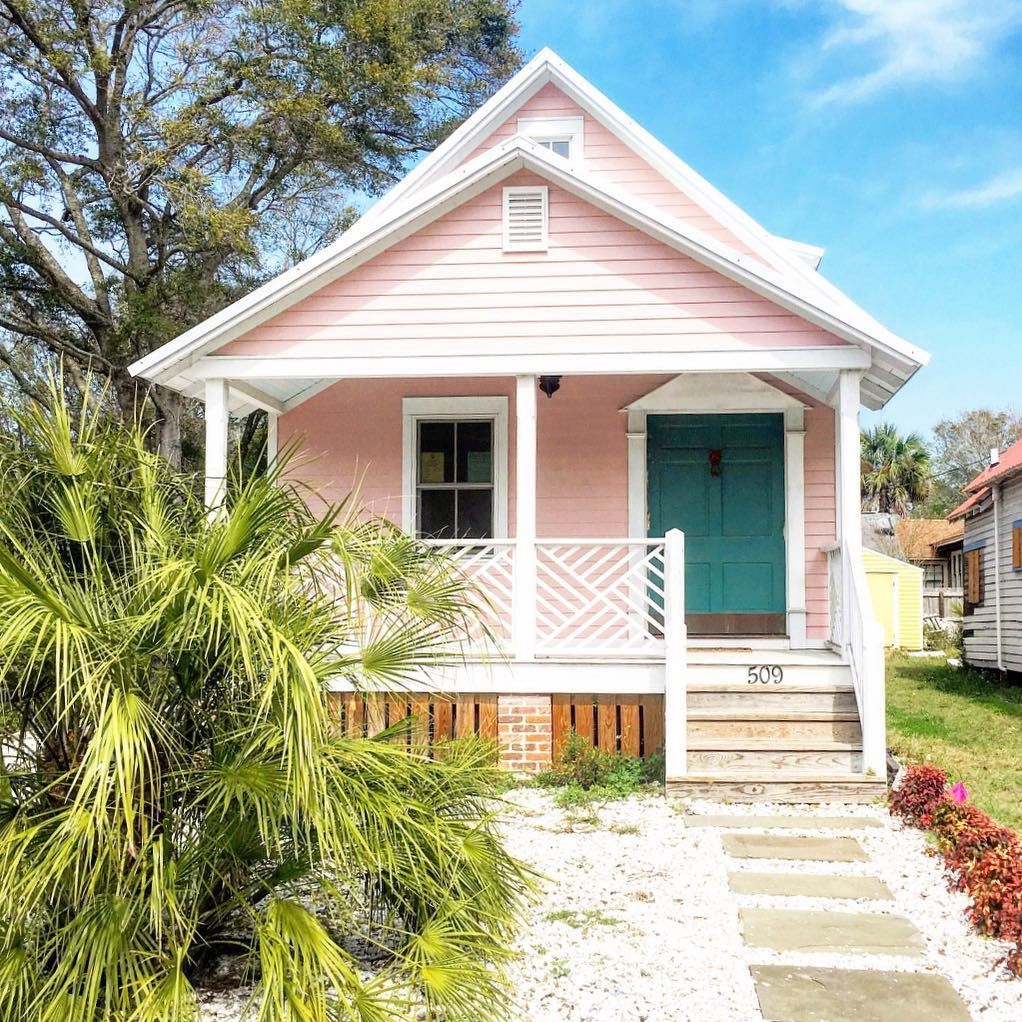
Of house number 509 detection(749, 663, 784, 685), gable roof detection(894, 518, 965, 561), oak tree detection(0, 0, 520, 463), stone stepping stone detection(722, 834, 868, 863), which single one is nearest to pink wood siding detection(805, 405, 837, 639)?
house number 509 detection(749, 663, 784, 685)

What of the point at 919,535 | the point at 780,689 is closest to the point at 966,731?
the point at 780,689

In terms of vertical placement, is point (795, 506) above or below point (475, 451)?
below

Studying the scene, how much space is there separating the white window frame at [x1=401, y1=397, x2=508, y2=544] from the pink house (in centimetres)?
2

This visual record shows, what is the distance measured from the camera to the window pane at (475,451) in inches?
400

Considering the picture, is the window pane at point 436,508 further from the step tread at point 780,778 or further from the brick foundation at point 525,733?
the step tread at point 780,778

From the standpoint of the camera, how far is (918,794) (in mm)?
6422

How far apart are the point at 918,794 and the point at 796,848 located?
1046mm

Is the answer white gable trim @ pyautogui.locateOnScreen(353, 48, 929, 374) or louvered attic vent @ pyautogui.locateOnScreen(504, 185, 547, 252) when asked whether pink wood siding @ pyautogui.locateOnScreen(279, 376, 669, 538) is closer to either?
white gable trim @ pyautogui.locateOnScreen(353, 48, 929, 374)

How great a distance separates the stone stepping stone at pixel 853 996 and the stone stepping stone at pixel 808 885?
970mm

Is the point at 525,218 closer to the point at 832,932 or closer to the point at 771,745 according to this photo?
the point at 771,745

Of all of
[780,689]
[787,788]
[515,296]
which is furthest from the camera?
[515,296]

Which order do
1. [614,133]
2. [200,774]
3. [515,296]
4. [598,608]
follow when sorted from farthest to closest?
[614,133] → [598,608] → [515,296] → [200,774]

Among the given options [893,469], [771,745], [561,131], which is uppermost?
[893,469]

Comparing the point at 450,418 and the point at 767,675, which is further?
the point at 450,418
